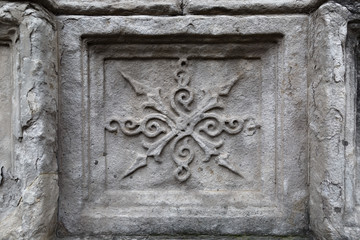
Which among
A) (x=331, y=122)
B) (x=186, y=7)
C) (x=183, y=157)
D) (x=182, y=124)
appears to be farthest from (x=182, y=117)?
(x=331, y=122)

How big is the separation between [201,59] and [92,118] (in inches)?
22.4

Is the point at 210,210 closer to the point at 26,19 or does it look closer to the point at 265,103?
the point at 265,103

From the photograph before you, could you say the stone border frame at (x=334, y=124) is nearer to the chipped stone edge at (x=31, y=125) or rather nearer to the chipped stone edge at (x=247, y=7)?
the chipped stone edge at (x=247, y=7)

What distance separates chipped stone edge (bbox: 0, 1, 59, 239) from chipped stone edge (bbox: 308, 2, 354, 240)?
3.57 feet

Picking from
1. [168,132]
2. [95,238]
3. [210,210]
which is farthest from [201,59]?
[95,238]

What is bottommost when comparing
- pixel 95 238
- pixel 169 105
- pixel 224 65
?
pixel 95 238

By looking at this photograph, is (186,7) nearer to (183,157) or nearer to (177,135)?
(177,135)

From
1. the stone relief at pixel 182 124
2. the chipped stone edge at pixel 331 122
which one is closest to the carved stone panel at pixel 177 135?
the stone relief at pixel 182 124

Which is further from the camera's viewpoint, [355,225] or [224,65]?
[224,65]

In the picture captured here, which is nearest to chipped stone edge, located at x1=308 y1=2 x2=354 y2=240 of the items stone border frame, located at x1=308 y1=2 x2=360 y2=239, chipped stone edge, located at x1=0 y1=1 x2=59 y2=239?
stone border frame, located at x1=308 y1=2 x2=360 y2=239

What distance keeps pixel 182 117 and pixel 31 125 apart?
0.62m

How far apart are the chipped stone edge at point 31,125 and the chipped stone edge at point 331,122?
1.09 metres

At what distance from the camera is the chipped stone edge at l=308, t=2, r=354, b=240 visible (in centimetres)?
118

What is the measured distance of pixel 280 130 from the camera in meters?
1.36
